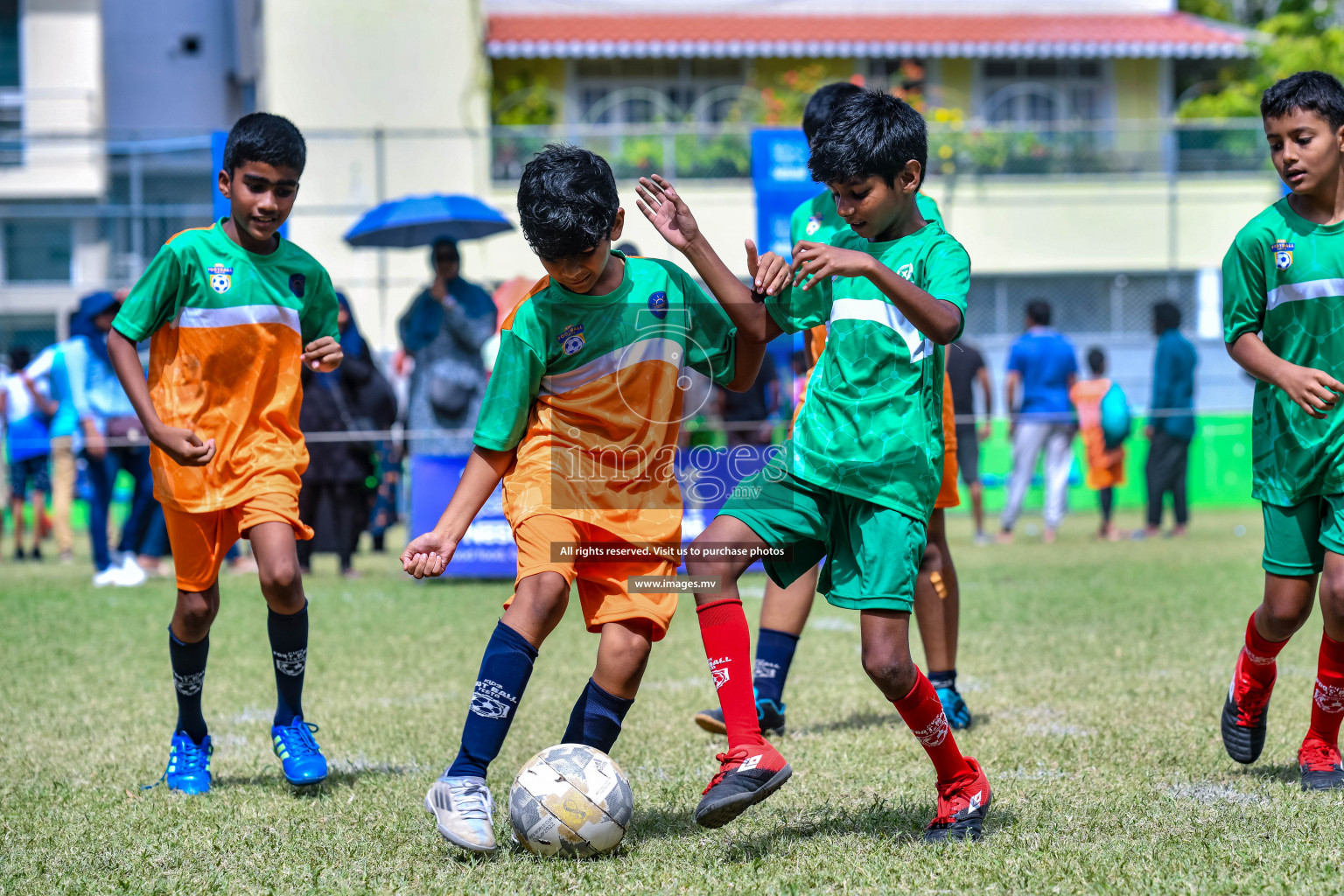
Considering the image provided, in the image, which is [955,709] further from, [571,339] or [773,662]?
[571,339]

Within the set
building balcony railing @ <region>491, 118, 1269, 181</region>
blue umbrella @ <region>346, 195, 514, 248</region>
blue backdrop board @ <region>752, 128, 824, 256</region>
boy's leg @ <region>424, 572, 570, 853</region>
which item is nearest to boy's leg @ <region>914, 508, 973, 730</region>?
boy's leg @ <region>424, 572, 570, 853</region>

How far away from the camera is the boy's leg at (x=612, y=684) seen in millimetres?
3588

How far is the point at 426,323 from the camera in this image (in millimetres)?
10469

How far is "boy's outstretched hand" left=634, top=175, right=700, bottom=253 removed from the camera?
3.46 metres

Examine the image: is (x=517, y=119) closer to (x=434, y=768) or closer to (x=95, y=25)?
(x=95, y=25)

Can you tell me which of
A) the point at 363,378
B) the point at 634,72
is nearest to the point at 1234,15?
the point at 634,72

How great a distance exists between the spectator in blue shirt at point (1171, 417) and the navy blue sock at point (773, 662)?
29.1 feet

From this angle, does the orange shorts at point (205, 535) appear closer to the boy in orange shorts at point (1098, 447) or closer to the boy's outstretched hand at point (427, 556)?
the boy's outstretched hand at point (427, 556)

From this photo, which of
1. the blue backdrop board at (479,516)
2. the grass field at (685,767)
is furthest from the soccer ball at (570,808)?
the blue backdrop board at (479,516)

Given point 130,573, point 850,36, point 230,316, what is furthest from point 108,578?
point 850,36

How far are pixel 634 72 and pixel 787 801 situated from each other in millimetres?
21284

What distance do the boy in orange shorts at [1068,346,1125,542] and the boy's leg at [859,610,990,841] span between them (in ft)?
33.4

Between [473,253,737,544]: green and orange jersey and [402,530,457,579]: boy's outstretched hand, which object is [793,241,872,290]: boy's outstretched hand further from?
[402,530,457,579]: boy's outstretched hand

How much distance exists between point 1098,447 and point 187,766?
11.0 m
